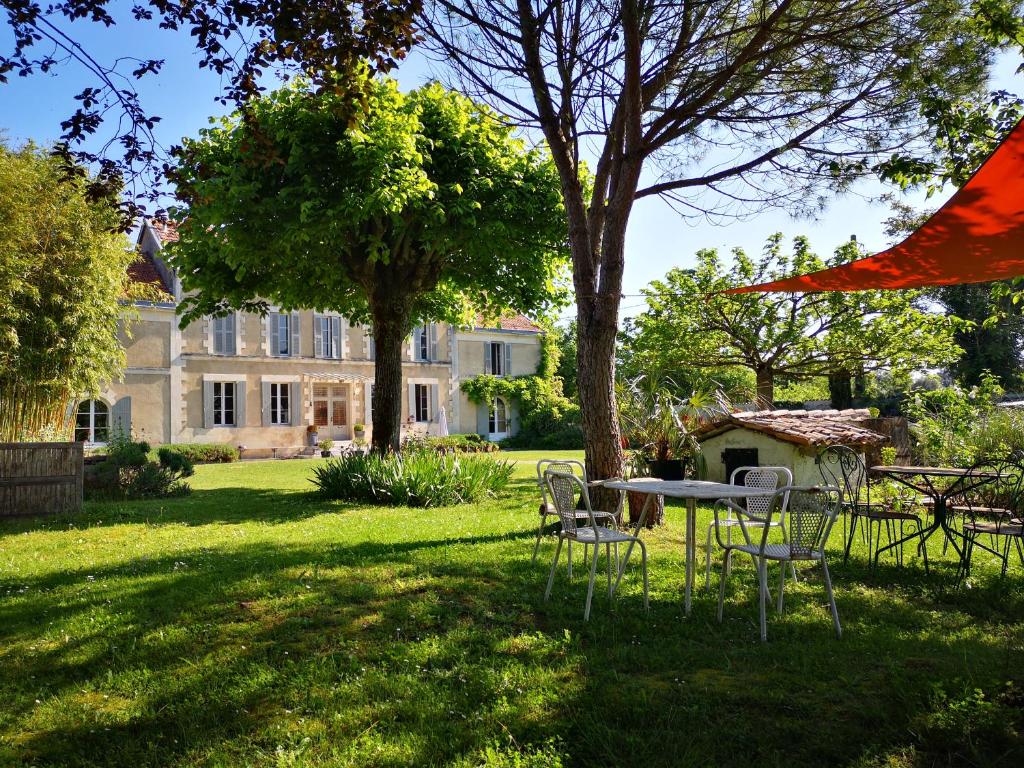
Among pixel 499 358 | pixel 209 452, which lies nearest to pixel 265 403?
pixel 209 452

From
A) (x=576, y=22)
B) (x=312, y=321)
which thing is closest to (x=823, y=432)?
(x=576, y=22)

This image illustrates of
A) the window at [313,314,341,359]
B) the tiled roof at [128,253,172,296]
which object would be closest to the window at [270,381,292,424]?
the window at [313,314,341,359]

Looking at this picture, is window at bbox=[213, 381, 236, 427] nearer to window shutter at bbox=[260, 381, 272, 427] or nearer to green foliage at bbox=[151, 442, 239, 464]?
window shutter at bbox=[260, 381, 272, 427]

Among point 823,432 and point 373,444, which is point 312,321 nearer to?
point 373,444

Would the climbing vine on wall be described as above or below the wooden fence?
above

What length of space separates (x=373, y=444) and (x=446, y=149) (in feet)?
16.0

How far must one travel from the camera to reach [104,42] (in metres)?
4.32

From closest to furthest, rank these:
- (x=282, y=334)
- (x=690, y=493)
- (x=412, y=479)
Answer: (x=690, y=493)
(x=412, y=479)
(x=282, y=334)

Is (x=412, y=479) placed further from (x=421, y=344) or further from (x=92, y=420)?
(x=421, y=344)

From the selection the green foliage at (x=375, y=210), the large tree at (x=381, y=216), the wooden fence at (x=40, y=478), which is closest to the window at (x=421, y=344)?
the large tree at (x=381, y=216)

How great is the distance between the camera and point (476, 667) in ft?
11.0

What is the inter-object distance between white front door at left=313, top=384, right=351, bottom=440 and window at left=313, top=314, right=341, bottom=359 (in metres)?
1.26

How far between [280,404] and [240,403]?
1.44 metres

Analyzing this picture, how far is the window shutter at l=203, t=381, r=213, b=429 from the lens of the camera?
886 inches
